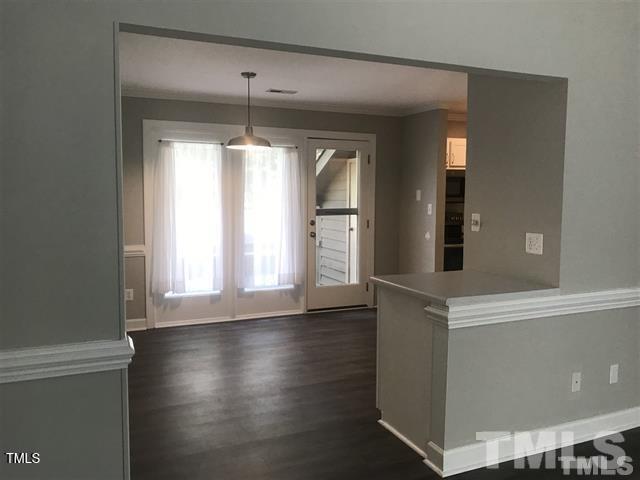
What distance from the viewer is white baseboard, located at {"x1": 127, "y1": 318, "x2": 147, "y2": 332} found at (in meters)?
5.49

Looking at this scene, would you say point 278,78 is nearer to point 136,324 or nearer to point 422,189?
point 422,189

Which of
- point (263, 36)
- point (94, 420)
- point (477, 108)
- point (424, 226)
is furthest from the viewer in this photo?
point (424, 226)

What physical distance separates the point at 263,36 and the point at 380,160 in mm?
4664

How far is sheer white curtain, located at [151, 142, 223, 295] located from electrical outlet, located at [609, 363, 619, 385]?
3.96 metres

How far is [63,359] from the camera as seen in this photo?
182cm

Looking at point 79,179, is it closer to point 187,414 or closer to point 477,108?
point 187,414

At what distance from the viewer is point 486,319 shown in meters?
2.69

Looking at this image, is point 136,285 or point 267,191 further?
point 267,191

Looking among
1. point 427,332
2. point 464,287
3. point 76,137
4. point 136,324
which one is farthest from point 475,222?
point 136,324

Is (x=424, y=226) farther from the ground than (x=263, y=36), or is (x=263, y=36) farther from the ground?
(x=263, y=36)

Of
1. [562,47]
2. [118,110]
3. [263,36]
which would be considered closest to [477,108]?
[562,47]

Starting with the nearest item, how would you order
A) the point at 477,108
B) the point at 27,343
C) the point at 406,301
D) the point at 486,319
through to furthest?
1. the point at 27,343
2. the point at 486,319
3. the point at 406,301
4. the point at 477,108

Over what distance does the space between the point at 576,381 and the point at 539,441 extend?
0.41 metres

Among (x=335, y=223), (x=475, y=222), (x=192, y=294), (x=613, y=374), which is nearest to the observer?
(x=613, y=374)
